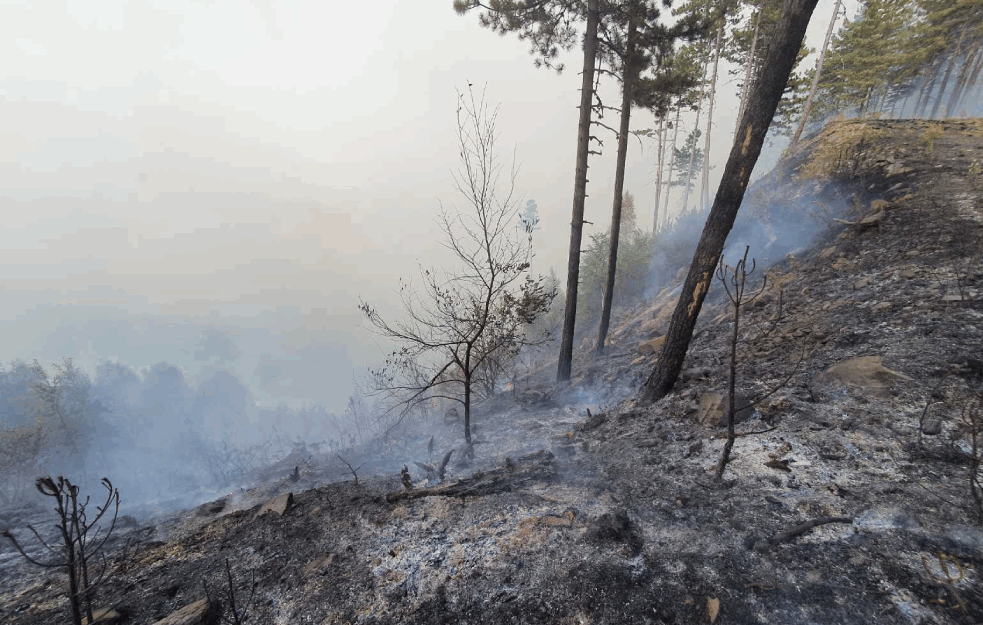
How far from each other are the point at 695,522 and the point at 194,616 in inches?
167

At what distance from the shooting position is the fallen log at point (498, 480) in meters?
4.23

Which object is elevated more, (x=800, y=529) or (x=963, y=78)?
(x=963, y=78)

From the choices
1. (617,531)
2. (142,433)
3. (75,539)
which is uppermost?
(75,539)

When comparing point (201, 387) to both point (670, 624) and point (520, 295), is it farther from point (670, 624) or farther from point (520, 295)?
point (670, 624)

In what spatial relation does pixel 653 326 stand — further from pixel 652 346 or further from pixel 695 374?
pixel 695 374

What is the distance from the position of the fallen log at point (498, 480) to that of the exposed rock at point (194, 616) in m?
1.82

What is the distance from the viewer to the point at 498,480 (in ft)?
15.0

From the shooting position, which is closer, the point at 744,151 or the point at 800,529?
the point at 800,529

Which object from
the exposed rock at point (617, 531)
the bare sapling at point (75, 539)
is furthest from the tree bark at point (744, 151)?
the bare sapling at point (75, 539)

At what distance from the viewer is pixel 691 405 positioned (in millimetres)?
5195

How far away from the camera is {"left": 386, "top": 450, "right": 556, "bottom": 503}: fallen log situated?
13.9 feet

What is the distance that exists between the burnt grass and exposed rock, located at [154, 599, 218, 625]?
0.22 meters

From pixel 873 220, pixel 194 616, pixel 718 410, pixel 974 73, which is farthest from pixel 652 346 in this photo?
pixel 974 73

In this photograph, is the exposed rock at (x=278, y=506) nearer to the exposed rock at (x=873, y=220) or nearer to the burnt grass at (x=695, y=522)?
the burnt grass at (x=695, y=522)
